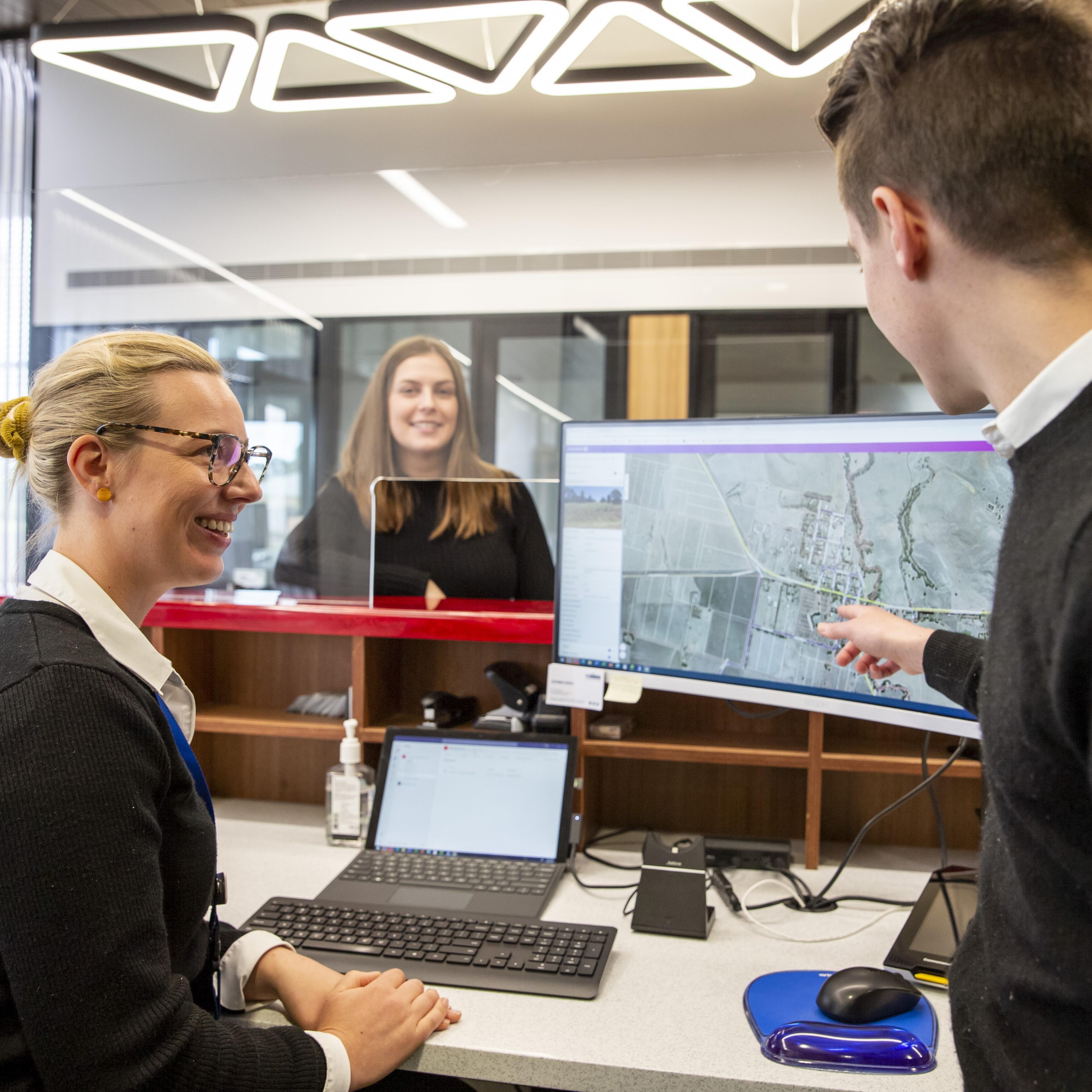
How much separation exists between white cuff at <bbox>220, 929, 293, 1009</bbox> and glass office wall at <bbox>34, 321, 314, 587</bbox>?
10.2 ft

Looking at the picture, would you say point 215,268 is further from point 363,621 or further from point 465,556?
point 363,621

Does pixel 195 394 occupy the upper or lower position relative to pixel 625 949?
upper

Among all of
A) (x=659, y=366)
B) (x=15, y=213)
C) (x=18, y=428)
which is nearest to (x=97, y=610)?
(x=18, y=428)

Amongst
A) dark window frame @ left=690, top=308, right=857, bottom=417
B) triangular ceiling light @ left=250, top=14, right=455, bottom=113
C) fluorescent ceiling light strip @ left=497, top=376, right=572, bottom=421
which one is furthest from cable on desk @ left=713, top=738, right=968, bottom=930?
fluorescent ceiling light strip @ left=497, top=376, right=572, bottom=421

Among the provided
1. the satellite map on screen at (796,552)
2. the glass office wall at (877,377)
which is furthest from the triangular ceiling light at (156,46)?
the glass office wall at (877,377)

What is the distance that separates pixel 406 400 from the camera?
317 cm

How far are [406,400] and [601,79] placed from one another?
1.21 m

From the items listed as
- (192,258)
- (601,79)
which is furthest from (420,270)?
(601,79)

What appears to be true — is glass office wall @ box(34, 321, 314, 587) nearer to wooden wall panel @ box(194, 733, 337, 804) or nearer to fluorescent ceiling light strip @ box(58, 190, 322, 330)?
fluorescent ceiling light strip @ box(58, 190, 322, 330)

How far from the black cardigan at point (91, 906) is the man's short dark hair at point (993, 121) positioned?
2.50 feet

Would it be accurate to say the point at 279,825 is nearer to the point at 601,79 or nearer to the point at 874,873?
the point at 874,873

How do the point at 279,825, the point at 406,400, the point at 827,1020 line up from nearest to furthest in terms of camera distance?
1. the point at 827,1020
2. the point at 279,825
3. the point at 406,400

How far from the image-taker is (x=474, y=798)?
4.55 ft

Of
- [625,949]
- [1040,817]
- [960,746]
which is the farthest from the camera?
[960,746]
